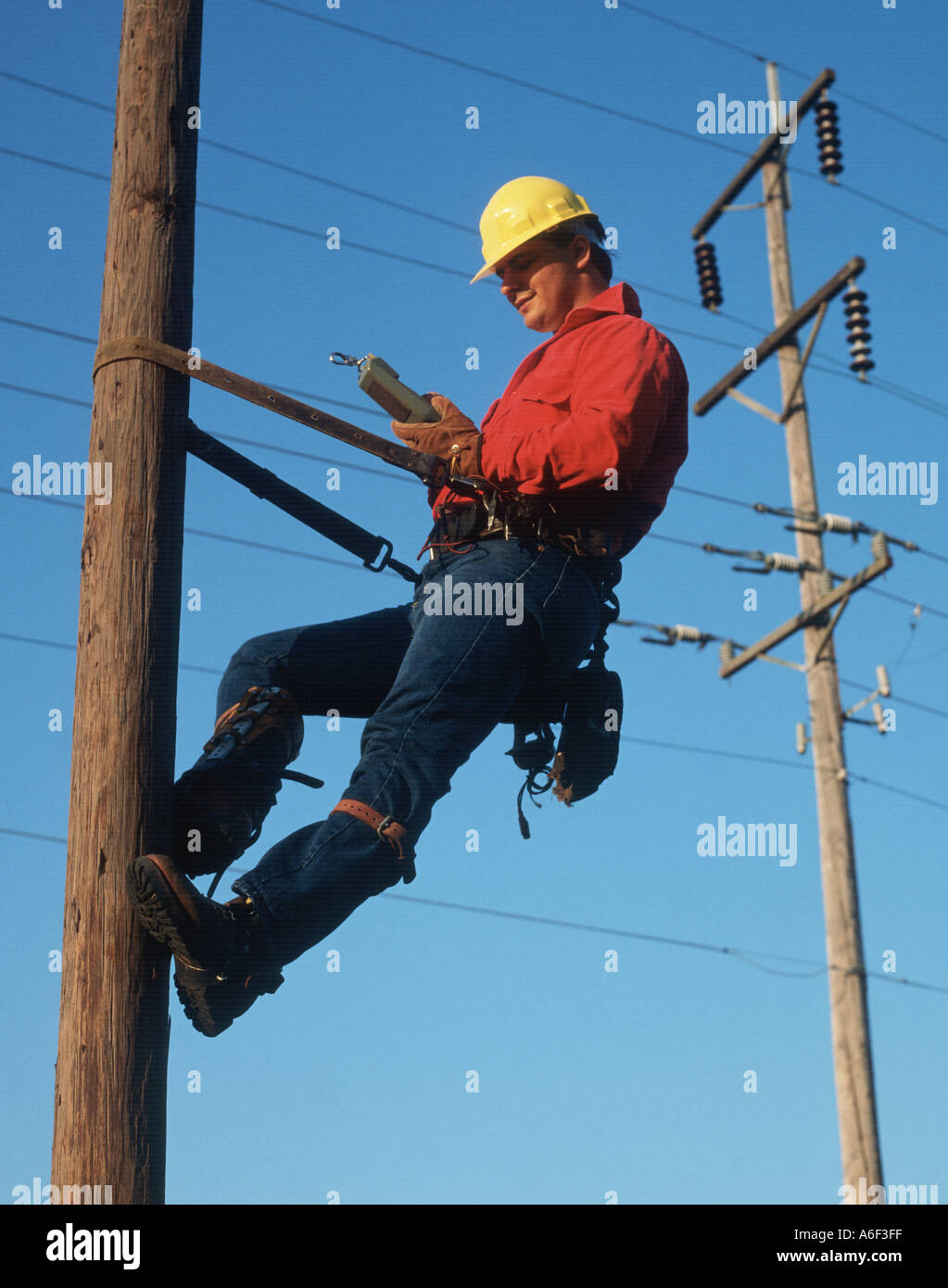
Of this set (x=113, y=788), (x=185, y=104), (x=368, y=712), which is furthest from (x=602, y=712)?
(x=185, y=104)

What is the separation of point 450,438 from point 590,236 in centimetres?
87

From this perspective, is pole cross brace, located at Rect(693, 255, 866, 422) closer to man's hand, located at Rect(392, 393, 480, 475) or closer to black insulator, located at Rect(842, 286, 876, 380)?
black insulator, located at Rect(842, 286, 876, 380)

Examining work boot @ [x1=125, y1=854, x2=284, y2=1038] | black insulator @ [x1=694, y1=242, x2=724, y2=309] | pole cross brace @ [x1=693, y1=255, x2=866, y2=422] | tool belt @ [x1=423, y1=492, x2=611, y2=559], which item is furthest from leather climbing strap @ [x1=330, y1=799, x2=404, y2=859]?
black insulator @ [x1=694, y1=242, x2=724, y2=309]

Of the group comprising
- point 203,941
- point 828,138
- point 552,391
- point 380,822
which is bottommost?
point 203,941

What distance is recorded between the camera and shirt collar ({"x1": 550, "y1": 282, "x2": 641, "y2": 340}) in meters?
4.68

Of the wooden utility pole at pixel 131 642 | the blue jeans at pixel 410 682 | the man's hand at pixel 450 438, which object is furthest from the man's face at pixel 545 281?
the wooden utility pole at pixel 131 642

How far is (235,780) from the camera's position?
4.34 meters

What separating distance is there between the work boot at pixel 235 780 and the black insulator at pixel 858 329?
11.1m

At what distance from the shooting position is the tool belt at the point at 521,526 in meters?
4.46

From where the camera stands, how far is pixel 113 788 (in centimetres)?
407

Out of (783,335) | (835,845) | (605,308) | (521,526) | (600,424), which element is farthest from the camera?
(783,335)

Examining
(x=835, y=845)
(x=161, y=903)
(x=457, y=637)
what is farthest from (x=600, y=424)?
(x=835, y=845)

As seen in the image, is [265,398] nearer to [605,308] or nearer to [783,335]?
[605,308]
